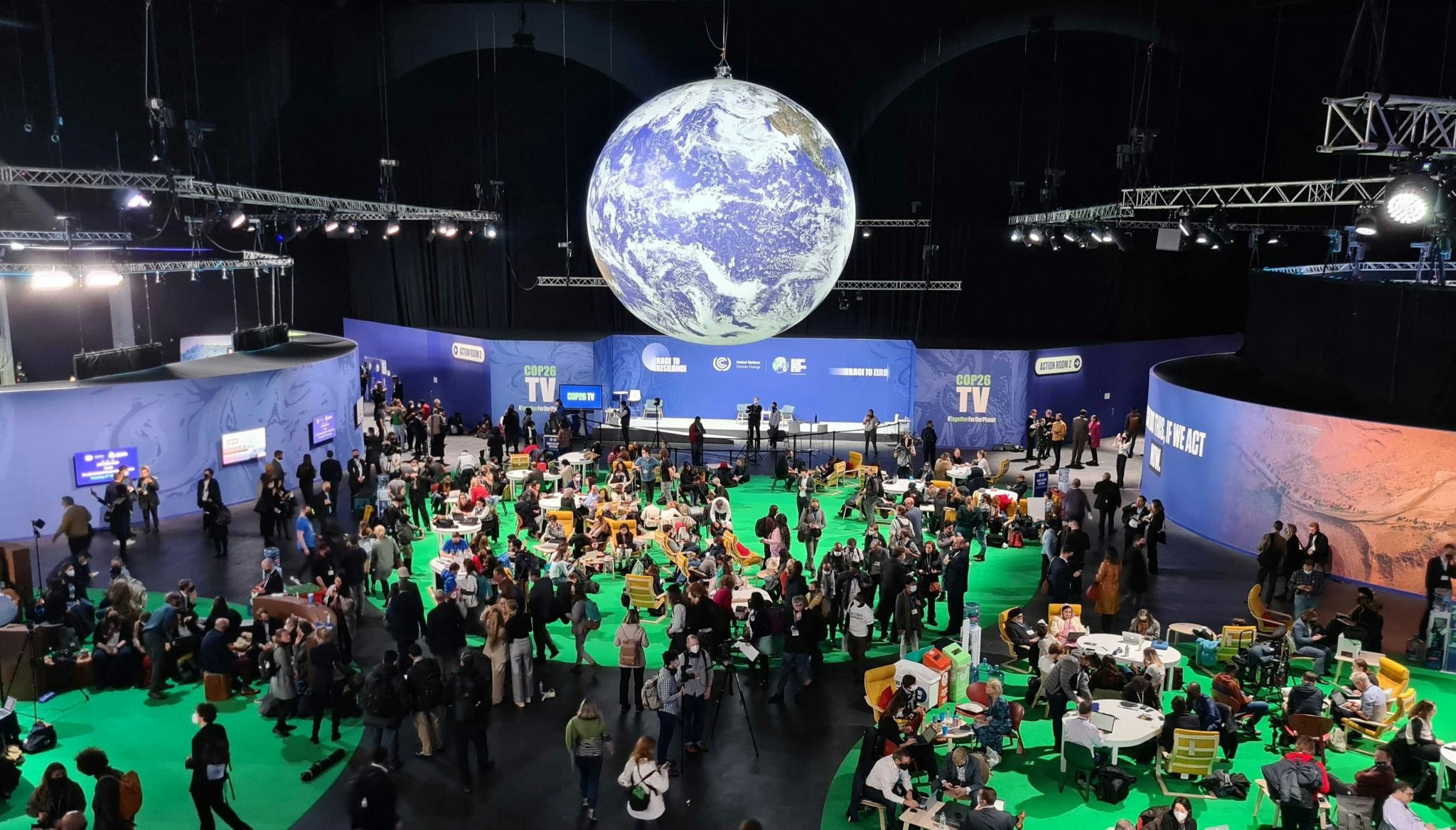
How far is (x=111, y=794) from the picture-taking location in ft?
24.1

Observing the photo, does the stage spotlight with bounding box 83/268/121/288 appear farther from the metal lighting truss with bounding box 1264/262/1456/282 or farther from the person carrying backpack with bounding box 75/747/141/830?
the metal lighting truss with bounding box 1264/262/1456/282

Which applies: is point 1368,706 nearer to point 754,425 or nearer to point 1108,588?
point 1108,588

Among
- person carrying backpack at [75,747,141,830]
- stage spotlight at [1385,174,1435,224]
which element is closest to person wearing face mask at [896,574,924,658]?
stage spotlight at [1385,174,1435,224]

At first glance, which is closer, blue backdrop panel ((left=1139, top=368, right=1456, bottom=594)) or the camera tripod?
the camera tripod

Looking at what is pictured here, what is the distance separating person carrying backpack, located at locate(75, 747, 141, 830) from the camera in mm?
7344

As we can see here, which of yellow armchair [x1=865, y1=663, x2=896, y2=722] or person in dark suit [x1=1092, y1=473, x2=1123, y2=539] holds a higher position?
person in dark suit [x1=1092, y1=473, x2=1123, y2=539]

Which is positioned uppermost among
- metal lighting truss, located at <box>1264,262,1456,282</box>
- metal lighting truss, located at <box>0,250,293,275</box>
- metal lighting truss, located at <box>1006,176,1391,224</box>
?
metal lighting truss, located at <box>1006,176,1391,224</box>

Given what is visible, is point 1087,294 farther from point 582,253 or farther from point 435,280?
point 435,280

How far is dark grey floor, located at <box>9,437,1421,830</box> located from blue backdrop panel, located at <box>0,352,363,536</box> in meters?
4.41

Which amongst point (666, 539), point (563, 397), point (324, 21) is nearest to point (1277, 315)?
point (666, 539)

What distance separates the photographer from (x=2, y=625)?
1119 centimetres

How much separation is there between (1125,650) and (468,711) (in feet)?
22.0

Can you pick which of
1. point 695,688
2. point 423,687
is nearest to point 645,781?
point 695,688

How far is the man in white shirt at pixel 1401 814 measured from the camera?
7562 mm
